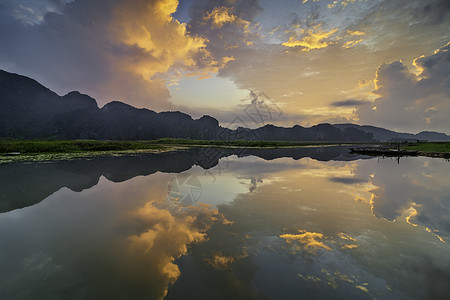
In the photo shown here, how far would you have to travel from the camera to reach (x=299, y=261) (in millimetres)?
6051

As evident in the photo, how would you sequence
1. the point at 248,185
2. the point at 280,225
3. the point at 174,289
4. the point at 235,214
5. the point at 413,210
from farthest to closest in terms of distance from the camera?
1. the point at 248,185
2. the point at 413,210
3. the point at 235,214
4. the point at 280,225
5. the point at 174,289

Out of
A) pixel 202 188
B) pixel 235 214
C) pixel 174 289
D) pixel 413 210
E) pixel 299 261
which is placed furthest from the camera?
pixel 202 188

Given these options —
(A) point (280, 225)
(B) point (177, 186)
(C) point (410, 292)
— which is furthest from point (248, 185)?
(C) point (410, 292)

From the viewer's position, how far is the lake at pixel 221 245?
4895mm

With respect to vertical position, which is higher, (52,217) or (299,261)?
(299,261)

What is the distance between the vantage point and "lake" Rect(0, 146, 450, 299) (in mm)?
4895

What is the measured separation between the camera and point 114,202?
11.6 m

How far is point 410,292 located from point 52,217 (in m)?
13.8

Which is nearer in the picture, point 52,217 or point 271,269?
point 271,269

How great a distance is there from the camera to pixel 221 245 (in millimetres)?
6914

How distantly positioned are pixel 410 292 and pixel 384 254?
6.24ft

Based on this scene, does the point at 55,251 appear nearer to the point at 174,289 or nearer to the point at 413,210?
the point at 174,289

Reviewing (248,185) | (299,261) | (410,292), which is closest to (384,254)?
(410,292)

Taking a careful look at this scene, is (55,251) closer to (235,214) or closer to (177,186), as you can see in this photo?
(235,214)
